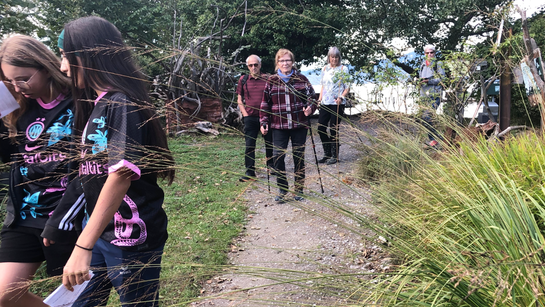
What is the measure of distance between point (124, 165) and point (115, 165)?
37mm

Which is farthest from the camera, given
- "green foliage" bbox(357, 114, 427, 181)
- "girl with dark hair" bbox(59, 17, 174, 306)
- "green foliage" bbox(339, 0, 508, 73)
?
"green foliage" bbox(339, 0, 508, 73)

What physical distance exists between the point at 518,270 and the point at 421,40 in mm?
15844

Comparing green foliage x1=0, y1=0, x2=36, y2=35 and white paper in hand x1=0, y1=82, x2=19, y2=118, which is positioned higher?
green foliage x1=0, y1=0, x2=36, y2=35

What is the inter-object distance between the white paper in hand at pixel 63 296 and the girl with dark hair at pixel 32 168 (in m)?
→ 0.44

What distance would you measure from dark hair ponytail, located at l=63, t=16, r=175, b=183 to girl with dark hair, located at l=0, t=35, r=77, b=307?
44 centimetres

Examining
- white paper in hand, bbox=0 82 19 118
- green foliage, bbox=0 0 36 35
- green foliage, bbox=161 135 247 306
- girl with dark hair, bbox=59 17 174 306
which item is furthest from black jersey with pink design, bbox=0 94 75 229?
green foliage, bbox=0 0 36 35

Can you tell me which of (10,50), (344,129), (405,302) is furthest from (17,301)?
(344,129)

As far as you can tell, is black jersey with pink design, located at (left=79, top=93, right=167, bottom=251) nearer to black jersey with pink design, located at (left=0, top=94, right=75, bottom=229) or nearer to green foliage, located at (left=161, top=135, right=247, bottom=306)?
black jersey with pink design, located at (left=0, top=94, right=75, bottom=229)

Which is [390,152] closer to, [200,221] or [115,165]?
[115,165]

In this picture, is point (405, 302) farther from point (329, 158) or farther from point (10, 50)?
point (329, 158)

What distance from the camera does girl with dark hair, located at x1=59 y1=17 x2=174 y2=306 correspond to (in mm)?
1688

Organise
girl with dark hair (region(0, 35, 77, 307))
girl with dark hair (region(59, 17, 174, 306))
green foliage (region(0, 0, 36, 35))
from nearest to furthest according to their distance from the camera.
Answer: girl with dark hair (region(59, 17, 174, 306)) → girl with dark hair (region(0, 35, 77, 307)) → green foliage (region(0, 0, 36, 35))

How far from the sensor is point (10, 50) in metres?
2.18

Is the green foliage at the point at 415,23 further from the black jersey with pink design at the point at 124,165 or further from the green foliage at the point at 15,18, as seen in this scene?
the black jersey with pink design at the point at 124,165
